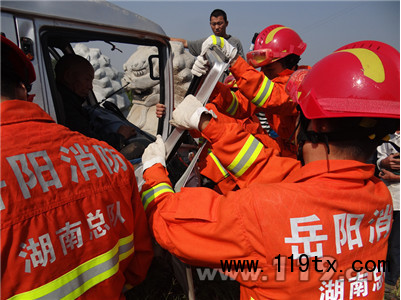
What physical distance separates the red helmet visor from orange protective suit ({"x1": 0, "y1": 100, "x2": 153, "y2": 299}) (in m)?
2.17

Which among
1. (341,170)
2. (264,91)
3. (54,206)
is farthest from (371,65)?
(54,206)

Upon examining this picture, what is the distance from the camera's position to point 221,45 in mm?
2311

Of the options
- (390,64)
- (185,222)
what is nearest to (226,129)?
(185,222)

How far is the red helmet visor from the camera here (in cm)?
294

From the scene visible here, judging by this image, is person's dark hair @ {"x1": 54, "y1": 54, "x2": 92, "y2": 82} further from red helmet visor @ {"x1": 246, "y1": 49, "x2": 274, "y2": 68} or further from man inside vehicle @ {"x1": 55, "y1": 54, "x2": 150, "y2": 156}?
red helmet visor @ {"x1": 246, "y1": 49, "x2": 274, "y2": 68}

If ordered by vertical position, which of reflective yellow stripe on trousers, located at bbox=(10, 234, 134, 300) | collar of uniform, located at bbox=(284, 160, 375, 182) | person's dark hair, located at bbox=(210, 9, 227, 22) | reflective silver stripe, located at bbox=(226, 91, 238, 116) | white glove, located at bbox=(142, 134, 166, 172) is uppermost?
person's dark hair, located at bbox=(210, 9, 227, 22)

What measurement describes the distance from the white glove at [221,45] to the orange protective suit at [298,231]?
1.31 metres

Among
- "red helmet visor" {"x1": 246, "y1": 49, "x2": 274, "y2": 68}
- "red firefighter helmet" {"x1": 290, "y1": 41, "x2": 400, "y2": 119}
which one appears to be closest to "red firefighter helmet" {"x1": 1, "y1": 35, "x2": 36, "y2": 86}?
"red firefighter helmet" {"x1": 290, "y1": 41, "x2": 400, "y2": 119}

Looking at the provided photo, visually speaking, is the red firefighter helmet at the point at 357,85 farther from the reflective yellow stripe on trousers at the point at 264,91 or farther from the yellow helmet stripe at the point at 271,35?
the yellow helmet stripe at the point at 271,35

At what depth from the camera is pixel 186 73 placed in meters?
7.34

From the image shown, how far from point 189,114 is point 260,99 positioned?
2.72 feet

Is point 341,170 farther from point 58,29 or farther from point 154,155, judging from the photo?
point 58,29

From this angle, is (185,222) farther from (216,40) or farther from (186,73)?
(186,73)

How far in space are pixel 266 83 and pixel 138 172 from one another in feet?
4.16
